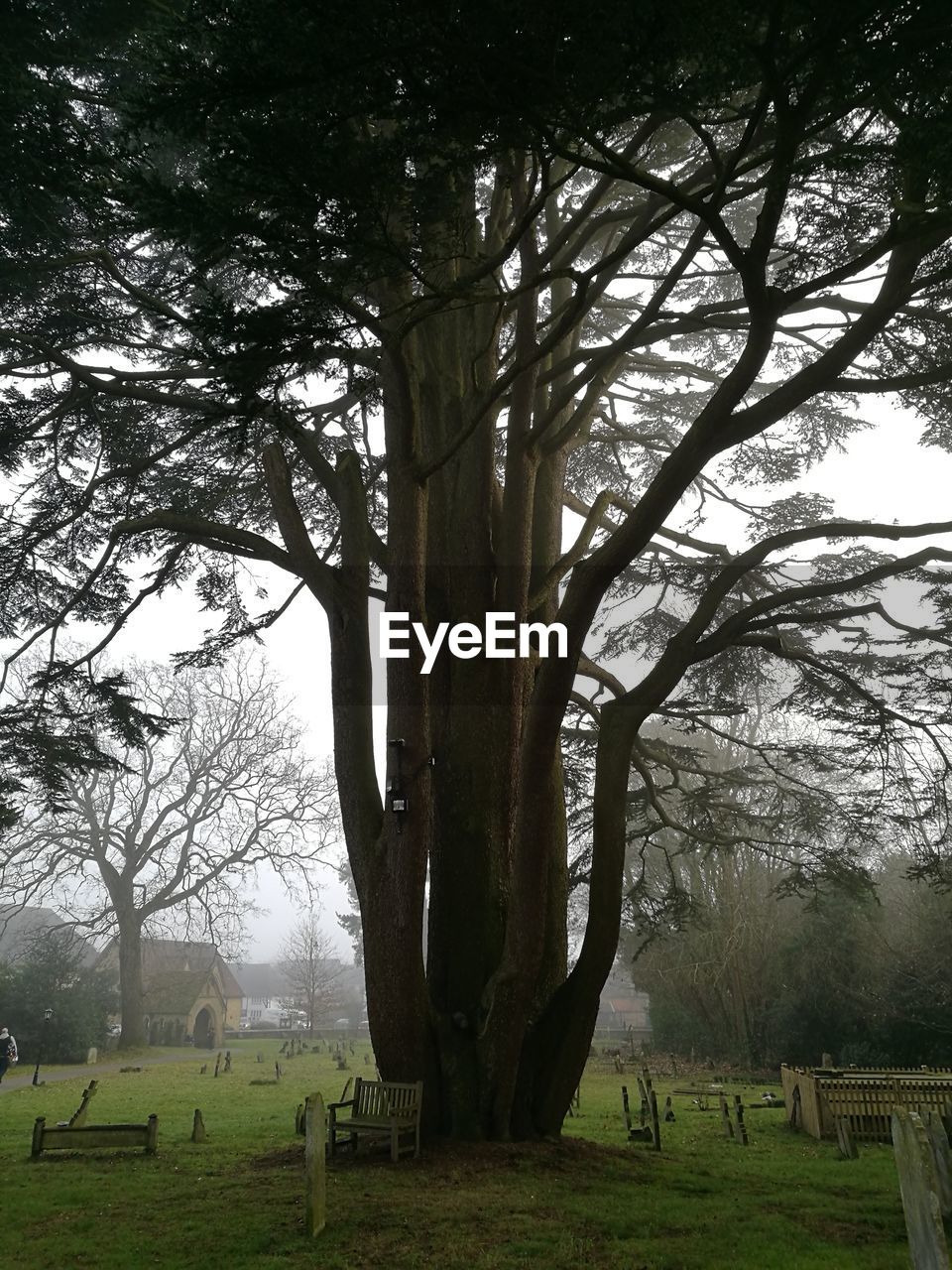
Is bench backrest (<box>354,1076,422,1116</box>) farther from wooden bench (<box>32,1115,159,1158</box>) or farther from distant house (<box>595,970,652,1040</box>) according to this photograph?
distant house (<box>595,970,652,1040</box>)

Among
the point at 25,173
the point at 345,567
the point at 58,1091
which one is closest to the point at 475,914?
the point at 345,567

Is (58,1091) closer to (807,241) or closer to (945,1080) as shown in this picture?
(945,1080)

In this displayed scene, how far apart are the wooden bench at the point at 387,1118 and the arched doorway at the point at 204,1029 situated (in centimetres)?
3258

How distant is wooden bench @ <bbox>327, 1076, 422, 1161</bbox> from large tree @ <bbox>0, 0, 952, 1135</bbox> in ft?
0.96

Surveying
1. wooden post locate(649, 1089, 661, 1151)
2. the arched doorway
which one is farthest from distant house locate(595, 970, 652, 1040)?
wooden post locate(649, 1089, 661, 1151)

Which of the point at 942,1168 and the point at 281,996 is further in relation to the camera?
the point at 281,996

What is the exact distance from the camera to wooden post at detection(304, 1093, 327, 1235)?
18.4ft

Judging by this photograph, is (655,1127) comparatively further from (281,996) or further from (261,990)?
(261,990)

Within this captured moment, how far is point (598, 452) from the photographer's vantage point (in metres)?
13.1

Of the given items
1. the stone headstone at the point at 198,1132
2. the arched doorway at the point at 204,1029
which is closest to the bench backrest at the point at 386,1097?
the stone headstone at the point at 198,1132

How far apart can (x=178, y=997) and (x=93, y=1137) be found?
31739 mm

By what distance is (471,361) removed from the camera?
8.12 metres

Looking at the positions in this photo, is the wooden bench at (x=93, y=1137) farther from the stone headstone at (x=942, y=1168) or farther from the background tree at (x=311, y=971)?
the background tree at (x=311, y=971)

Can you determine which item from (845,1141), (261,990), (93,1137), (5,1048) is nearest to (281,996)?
(261,990)
